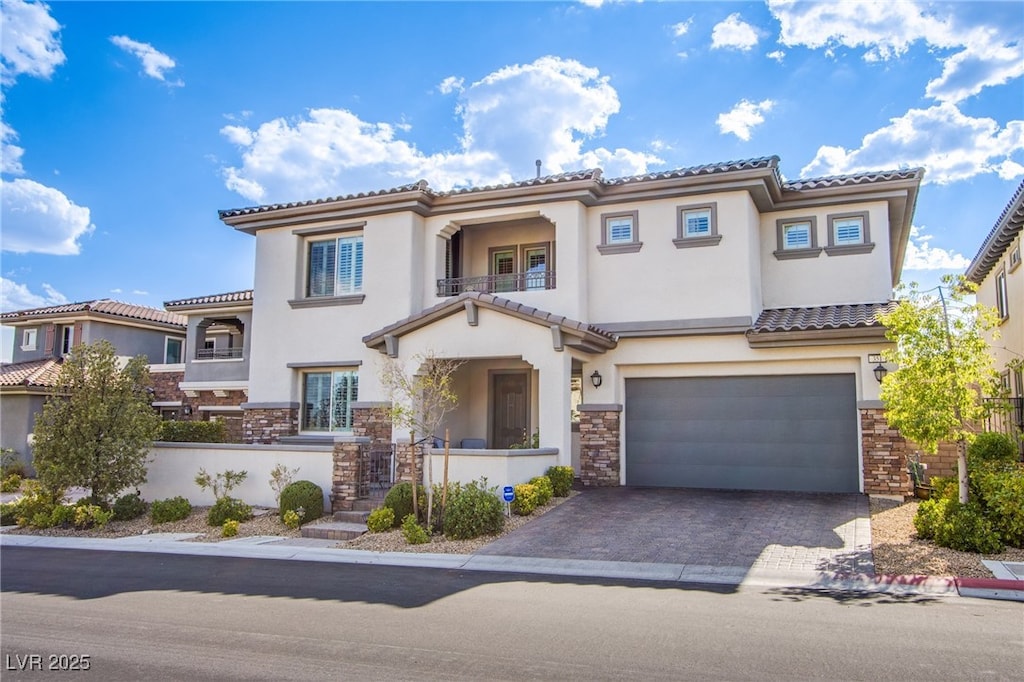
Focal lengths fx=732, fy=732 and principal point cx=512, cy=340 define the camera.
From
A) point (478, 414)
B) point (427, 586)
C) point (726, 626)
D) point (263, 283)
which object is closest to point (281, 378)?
point (263, 283)

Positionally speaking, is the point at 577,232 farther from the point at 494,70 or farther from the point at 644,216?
the point at 494,70

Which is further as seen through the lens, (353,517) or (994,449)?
(353,517)

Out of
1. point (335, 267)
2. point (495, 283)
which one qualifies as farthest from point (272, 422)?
point (495, 283)

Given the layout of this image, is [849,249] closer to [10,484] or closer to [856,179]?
[856,179]

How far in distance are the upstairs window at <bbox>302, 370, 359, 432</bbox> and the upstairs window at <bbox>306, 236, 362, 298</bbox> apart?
2261 millimetres

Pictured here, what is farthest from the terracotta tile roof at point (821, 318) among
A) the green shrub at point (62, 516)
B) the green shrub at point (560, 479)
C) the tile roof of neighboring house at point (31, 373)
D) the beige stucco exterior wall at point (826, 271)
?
the tile roof of neighboring house at point (31, 373)

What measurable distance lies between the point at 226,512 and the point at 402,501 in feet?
12.8

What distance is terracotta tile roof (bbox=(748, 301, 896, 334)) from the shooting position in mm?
15334

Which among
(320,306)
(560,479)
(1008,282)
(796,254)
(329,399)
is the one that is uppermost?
(796,254)

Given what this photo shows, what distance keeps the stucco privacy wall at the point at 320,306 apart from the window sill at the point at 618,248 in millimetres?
4776

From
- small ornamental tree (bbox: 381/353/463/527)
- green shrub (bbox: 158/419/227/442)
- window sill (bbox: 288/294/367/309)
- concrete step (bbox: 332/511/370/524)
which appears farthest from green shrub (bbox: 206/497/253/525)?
window sill (bbox: 288/294/367/309)

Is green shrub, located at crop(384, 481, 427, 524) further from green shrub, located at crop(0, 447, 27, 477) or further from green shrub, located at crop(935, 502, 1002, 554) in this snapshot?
green shrub, located at crop(0, 447, 27, 477)

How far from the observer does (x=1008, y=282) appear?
18734mm

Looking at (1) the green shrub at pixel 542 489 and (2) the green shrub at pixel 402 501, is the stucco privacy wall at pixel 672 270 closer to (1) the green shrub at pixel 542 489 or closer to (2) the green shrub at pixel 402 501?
(1) the green shrub at pixel 542 489
